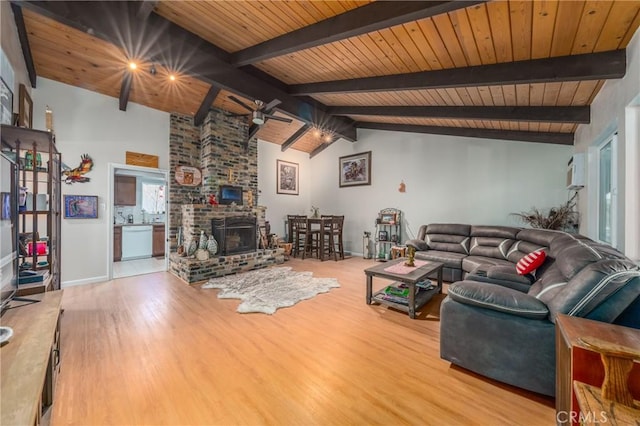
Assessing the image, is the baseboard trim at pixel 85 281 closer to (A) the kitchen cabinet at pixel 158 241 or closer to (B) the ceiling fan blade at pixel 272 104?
(A) the kitchen cabinet at pixel 158 241

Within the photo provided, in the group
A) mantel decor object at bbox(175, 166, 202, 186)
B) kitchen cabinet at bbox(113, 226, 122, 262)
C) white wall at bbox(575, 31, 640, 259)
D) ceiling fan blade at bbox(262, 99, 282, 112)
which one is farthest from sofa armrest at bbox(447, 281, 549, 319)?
kitchen cabinet at bbox(113, 226, 122, 262)

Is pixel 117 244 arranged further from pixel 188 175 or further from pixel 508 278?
pixel 508 278

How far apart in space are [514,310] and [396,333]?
115cm

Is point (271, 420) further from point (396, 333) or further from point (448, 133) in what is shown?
point (448, 133)

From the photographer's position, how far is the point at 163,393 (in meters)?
1.73

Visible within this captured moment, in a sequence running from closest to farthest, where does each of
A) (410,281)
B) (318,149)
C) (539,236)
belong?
(410,281), (539,236), (318,149)

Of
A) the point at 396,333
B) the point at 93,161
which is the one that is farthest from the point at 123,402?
the point at 93,161

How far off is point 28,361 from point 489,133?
6095 millimetres

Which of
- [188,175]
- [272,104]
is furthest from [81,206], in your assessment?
[272,104]

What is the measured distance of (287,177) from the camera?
740 cm

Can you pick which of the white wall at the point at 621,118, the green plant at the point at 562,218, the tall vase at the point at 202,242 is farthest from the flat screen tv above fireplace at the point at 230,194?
the green plant at the point at 562,218

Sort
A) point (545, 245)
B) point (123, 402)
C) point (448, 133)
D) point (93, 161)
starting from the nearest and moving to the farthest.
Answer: point (123, 402) → point (545, 245) → point (93, 161) → point (448, 133)

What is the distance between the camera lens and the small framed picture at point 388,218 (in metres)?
5.97

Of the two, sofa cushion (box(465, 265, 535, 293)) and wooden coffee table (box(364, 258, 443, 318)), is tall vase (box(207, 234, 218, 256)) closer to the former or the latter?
wooden coffee table (box(364, 258, 443, 318))
